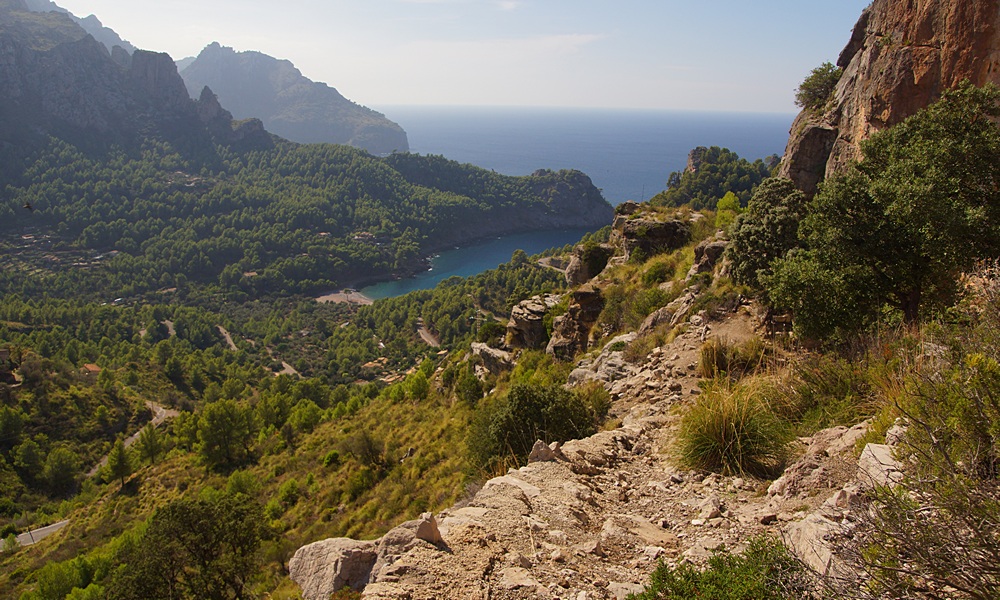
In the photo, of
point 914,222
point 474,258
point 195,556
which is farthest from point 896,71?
point 474,258

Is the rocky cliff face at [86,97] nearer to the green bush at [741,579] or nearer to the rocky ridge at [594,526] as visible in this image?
the rocky ridge at [594,526]

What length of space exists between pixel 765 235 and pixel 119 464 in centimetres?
4365

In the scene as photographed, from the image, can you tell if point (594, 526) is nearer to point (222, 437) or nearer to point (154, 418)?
point (222, 437)

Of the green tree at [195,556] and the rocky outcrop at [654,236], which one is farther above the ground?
the rocky outcrop at [654,236]

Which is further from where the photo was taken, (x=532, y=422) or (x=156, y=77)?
(x=156, y=77)

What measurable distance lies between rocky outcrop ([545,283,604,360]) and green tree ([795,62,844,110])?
11222mm

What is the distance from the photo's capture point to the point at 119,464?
37.5 m

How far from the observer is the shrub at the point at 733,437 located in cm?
582

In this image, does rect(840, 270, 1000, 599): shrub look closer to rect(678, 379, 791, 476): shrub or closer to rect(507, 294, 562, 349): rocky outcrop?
rect(678, 379, 791, 476): shrub

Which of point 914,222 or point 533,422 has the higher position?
point 914,222

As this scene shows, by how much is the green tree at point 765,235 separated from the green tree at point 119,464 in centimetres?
4202

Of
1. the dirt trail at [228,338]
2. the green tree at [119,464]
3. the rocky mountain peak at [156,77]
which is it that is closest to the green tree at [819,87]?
the green tree at [119,464]

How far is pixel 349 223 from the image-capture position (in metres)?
139

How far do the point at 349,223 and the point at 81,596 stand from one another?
408 ft
